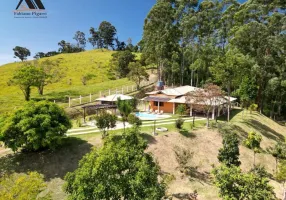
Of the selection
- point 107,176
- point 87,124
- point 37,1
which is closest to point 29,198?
point 107,176

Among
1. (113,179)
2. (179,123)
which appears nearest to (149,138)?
(179,123)

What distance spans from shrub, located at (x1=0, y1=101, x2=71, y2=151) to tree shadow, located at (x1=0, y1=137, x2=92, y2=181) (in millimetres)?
1070

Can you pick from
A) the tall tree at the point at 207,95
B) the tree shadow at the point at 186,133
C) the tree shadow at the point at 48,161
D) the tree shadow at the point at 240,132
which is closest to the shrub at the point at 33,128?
the tree shadow at the point at 48,161

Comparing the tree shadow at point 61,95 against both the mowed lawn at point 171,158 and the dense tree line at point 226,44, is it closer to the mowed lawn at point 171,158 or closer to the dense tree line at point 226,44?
the mowed lawn at point 171,158

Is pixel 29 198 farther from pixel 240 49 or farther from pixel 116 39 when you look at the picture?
pixel 116 39

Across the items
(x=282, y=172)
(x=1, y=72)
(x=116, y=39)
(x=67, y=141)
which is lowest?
(x=282, y=172)

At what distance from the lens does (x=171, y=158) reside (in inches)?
831

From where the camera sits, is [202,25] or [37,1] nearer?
[37,1]

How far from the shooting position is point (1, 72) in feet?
213

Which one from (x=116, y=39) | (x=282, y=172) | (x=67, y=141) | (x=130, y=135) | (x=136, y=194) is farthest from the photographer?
(x=116, y=39)

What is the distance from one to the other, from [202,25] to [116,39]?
7355 centimetres

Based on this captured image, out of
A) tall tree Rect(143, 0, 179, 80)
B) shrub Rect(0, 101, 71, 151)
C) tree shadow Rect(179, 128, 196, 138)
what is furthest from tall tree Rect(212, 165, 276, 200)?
tall tree Rect(143, 0, 179, 80)

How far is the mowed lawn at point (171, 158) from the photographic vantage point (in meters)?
17.4

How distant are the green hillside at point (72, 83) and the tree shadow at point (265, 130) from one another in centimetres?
2939
